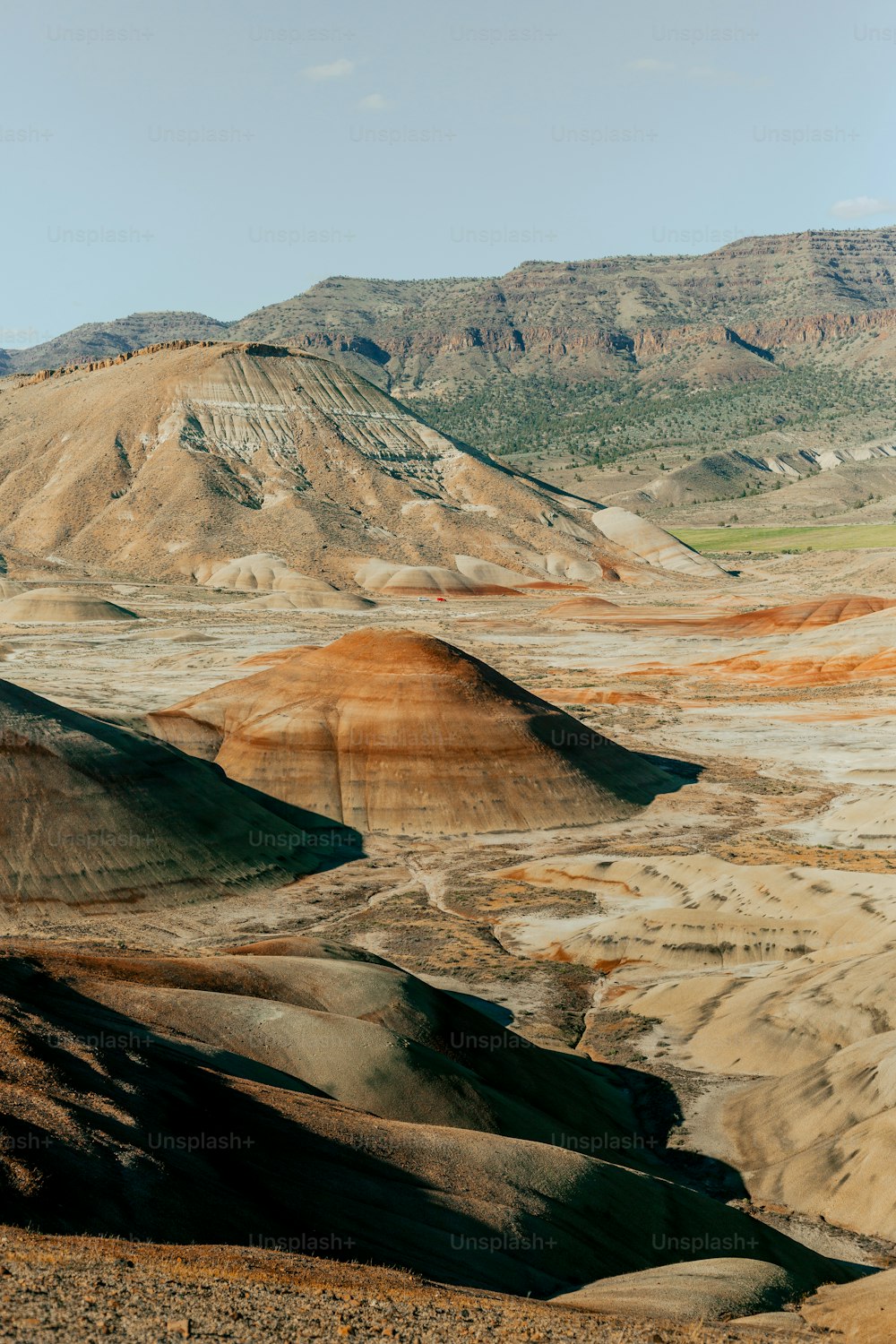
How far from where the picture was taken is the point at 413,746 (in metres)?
46.6

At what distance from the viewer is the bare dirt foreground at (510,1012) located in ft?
35.7

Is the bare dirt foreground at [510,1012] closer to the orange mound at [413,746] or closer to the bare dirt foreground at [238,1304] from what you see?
the bare dirt foreground at [238,1304]

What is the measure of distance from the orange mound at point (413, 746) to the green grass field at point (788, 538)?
123375 mm

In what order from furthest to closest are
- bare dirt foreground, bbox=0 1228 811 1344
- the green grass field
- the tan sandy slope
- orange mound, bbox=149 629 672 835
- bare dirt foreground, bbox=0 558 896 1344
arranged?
1. the green grass field
2. the tan sandy slope
3. orange mound, bbox=149 629 672 835
4. bare dirt foreground, bbox=0 558 896 1344
5. bare dirt foreground, bbox=0 1228 811 1344

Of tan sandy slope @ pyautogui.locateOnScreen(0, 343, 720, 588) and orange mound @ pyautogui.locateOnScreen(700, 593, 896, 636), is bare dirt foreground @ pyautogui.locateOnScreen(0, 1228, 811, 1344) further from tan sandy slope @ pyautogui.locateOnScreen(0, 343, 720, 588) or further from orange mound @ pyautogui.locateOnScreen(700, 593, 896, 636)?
tan sandy slope @ pyautogui.locateOnScreen(0, 343, 720, 588)

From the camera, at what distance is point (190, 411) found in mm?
144250

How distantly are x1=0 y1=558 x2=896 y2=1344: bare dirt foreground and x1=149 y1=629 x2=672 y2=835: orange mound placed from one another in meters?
0.20

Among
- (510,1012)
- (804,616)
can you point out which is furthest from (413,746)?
(804,616)

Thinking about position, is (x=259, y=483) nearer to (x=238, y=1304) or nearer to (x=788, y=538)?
(x=788, y=538)

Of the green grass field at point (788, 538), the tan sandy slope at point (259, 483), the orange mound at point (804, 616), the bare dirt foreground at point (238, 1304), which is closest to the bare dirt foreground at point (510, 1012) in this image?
the bare dirt foreground at point (238, 1304)

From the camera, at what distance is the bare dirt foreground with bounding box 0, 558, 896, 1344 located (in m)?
10.9

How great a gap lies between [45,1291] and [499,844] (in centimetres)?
3509

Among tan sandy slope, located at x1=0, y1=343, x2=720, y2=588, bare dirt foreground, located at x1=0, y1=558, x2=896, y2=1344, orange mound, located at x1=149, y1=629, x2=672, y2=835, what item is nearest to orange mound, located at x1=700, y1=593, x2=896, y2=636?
bare dirt foreground, located at x1=0, y1=558, x2=896, y2=1344

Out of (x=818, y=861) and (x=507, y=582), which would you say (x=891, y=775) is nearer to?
(x=818, y=861)
